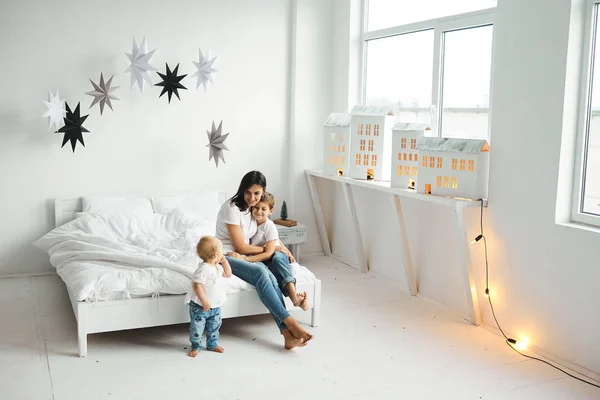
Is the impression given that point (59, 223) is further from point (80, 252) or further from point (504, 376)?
point (504, 376)

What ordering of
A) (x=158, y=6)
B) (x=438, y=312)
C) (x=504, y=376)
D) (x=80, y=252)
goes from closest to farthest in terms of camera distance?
(x=504, y=376), (x=80, y=252), (x=438, y=312), (x=158, y=6)

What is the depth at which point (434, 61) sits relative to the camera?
4.38 metres

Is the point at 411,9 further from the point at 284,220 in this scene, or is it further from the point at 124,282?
the point at 124,282

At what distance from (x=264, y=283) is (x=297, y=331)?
1.06ft

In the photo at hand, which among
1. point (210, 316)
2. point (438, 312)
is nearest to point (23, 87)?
point (210, 316)

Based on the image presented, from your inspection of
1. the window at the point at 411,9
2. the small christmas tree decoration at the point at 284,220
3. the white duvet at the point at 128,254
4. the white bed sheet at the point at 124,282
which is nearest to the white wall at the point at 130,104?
the small christmas tree decoration at the point at 284,220

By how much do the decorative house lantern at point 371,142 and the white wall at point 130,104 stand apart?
929mm

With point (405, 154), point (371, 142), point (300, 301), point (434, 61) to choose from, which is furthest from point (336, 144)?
point (300, 301)

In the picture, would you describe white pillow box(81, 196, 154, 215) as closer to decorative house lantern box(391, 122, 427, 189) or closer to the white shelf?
the white shelf

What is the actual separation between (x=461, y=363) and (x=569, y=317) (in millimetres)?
596

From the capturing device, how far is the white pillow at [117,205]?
4.68m

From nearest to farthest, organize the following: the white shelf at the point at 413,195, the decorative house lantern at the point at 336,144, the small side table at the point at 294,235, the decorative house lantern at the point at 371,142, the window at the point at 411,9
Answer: the white shelf at the point at 413,195, the window at the point at 411,9, the decorative house lantern at the point at 371,142, the decorative house lantern at the point at 336,144, the small side table at the point at 294,235

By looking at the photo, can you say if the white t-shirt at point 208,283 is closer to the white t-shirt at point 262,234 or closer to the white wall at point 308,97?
the white t-shirt at point 262,234

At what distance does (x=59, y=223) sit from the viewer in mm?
4770
